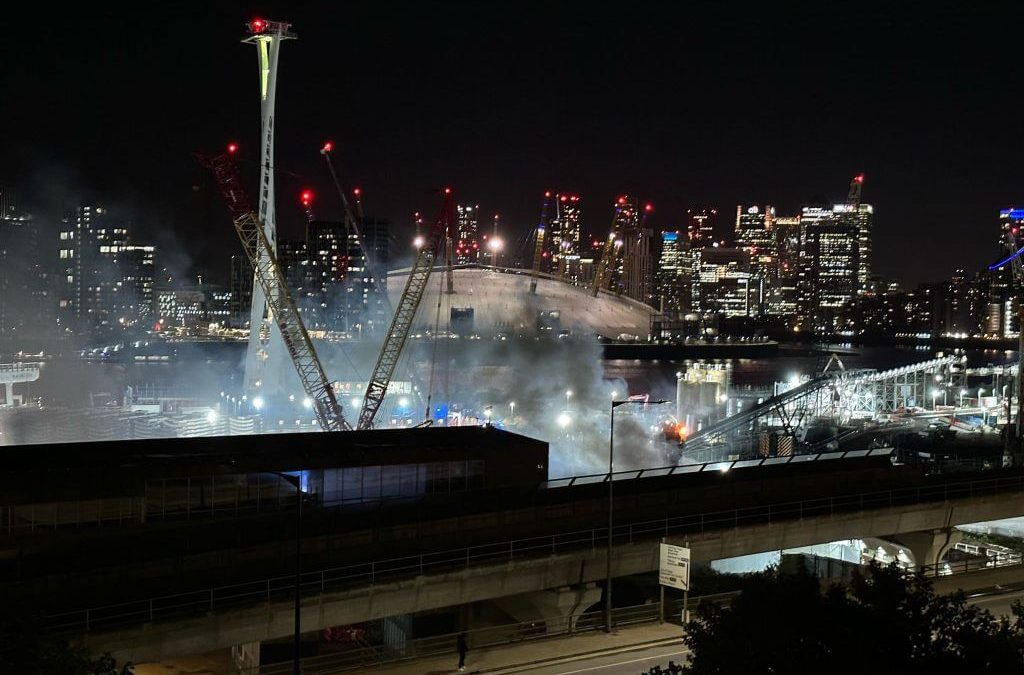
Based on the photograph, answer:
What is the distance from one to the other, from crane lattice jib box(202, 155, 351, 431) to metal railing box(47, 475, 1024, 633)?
28.9 meters

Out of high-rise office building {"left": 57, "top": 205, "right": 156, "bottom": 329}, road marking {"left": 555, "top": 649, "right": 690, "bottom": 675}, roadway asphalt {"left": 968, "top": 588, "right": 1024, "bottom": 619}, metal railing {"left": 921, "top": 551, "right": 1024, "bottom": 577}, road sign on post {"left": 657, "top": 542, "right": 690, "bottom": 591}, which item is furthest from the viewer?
high-rise office building {"left": 57, "top": 205, "right": 156, "bottom": 329}

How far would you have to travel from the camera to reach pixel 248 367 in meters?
59.1

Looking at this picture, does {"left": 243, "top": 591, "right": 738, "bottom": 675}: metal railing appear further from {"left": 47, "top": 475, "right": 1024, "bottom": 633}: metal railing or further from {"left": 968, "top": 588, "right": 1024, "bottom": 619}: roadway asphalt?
{"left": 968, "top": 588, "right": 1024, "bottom": 619}: roadway asphalt

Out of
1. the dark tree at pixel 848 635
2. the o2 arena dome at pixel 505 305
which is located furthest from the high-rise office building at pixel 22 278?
the dark tree at pixel 848 635

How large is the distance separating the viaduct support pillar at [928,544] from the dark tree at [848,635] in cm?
1562

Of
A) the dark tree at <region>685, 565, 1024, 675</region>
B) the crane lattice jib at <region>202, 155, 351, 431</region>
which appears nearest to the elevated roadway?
the dark tree at <region>685, 565, 1024, 675</region>

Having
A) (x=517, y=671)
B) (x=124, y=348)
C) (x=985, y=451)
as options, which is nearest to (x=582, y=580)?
(x=517, y=671)

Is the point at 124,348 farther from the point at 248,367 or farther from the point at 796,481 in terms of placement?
the point at 796,481

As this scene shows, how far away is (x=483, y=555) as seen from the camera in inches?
792

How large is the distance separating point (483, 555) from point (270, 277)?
118ft

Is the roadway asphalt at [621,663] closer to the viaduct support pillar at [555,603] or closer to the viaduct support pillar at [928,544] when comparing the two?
the viaduct support pillar at [555,603]

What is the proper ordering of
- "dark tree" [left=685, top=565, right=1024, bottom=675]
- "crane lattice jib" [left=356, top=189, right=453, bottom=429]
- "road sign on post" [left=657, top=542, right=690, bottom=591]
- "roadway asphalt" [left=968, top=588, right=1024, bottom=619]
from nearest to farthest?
"dark tree" [left=685, top=565, right=1024, bottom=675] < "road sign on post" [left=657, top=542, right=690, bottom=591] < "roadway asphalt" [left=968, top=588, right=1024, bottom=619] < "crane lattice jib" [left=356, top=189, right=453, bottom=429]

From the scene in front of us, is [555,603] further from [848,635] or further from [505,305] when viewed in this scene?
[505,305]

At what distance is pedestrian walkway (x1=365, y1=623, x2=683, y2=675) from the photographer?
1738 centimetres
